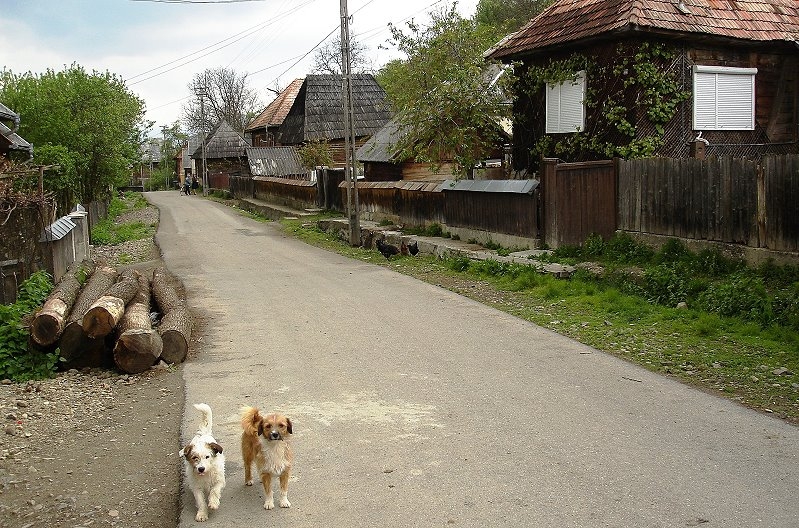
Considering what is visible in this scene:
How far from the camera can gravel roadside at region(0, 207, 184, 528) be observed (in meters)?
5.57

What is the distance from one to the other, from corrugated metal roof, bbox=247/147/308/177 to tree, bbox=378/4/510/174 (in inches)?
1094

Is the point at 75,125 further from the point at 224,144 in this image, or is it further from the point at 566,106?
the point at 224,144

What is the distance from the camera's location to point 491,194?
18.8 m

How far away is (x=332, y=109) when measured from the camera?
53.9m

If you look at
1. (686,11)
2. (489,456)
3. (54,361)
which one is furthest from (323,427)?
(686,11)

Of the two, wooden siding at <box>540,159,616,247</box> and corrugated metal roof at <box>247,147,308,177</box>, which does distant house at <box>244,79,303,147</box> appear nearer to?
corrugated metal roof at <box>247,147,308,177</box>

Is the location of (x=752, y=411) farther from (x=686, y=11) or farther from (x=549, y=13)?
(x=549, y=13)

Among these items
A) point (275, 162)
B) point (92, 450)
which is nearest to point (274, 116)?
point (275, 162)

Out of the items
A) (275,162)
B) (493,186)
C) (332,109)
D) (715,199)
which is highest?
(332,109)

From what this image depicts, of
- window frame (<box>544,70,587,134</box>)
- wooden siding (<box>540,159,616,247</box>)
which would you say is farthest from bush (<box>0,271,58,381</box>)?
window frame (<box>544,70,587,134</box>)

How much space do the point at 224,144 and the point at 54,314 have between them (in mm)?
63545

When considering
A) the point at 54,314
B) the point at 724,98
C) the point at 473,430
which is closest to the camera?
the point at 473,430

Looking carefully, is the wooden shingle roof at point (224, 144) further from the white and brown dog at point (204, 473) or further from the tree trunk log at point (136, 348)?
the white and brown dog at point (204, 473)

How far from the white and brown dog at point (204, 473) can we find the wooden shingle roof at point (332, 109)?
46808mm
